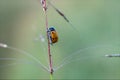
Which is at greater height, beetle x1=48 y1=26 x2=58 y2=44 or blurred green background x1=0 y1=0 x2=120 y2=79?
blurred green background x1=0 y1=0 x2=120 y2=79

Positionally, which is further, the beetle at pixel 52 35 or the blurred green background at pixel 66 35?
the blurred green background at pixel 66 35

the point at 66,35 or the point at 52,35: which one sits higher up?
the point at 66,35

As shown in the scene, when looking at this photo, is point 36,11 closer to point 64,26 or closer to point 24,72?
point 64,26

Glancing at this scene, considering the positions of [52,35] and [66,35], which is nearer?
[52,35]

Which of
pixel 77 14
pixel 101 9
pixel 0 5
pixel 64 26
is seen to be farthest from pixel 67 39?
pixel 0 5

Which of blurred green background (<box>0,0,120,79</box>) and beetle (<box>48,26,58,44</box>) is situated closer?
beetle (<box>48,26,58,44</box>)

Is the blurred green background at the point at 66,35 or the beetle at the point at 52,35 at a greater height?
the blurred green background at the point at 66,35

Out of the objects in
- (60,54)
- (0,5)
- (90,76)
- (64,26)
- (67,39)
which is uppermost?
(0,5)

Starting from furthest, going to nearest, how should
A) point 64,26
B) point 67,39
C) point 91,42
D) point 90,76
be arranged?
point 64,26, point 67,39, point 91,42, point 90,76
